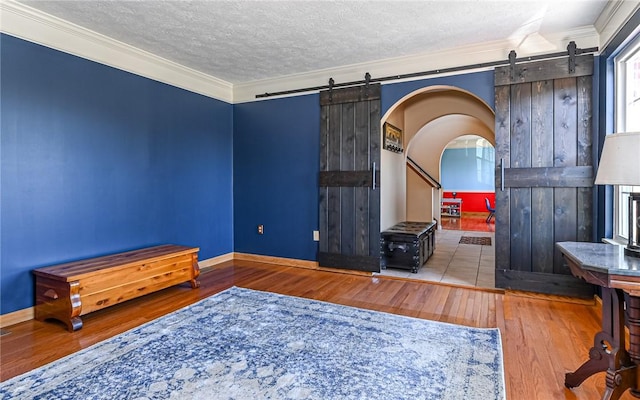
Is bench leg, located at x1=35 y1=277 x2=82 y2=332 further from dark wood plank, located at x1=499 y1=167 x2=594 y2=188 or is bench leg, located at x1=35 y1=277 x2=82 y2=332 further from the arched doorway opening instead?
the arched doorway opening

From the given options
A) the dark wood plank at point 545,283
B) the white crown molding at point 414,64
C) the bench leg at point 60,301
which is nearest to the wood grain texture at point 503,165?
the dark wood plank at point 545,283

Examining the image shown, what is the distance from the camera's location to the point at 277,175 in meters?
4.70

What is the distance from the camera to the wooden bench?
257cm

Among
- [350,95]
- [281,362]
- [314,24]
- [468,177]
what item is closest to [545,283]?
[281,362]

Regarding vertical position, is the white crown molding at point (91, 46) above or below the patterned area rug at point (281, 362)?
above

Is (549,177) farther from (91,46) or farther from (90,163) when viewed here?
(91,46)

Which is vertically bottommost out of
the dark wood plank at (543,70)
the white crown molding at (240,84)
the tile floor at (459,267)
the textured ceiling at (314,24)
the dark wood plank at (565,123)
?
the tile floor at (459,267)

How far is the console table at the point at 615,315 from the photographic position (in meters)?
1.46

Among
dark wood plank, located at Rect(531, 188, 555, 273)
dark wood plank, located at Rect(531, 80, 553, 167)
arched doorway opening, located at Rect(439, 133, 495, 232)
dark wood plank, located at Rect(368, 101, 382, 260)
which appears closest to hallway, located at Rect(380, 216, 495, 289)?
dark wood plank, located at Rect(368, 101, 382, 260)

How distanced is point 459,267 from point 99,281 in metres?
3.95

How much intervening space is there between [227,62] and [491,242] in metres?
5.38

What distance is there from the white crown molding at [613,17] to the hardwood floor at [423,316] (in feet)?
7.55

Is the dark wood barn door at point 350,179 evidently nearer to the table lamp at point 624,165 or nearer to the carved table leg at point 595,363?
the carved table leg at point 595,363

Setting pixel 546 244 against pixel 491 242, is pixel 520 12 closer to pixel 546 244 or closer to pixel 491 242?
pixel 546 244
